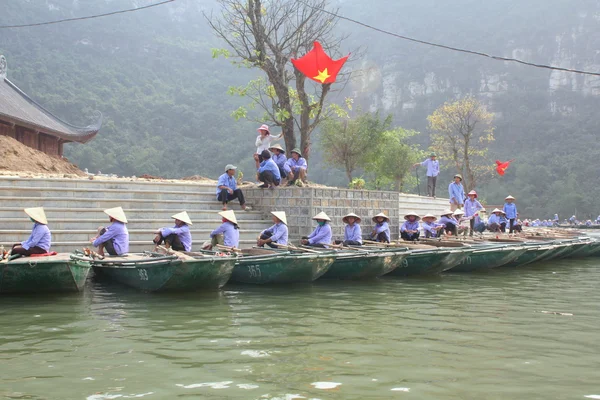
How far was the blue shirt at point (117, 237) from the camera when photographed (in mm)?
8227

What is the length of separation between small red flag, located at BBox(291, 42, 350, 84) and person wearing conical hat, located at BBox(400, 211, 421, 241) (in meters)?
3.20

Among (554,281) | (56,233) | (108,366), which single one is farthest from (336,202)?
(108,366)

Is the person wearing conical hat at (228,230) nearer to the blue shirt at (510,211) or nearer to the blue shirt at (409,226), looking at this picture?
the blue shirt at (409,226)

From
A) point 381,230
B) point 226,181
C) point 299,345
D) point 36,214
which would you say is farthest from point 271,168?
point 299,345

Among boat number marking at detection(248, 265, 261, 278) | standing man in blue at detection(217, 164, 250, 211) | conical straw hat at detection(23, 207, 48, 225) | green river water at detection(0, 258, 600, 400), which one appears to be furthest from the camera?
standing man in blue at detection(217, 164, 250, 211)

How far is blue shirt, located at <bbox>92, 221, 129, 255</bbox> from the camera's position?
8.23 meters

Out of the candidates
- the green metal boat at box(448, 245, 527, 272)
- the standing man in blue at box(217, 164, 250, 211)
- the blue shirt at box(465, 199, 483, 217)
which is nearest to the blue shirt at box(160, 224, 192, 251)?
the standing man in blue at box(217, 164, 250, 211)

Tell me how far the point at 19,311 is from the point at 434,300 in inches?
190

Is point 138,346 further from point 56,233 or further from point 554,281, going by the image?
point 554,281

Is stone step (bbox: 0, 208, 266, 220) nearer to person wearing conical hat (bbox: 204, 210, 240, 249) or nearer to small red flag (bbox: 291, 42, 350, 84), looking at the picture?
person wearing conical hat (bbox: 204, 210, 240, 249)

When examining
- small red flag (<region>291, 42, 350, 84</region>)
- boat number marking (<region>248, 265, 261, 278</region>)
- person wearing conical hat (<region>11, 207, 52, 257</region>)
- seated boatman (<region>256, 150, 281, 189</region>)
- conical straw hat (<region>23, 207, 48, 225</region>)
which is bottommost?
boat number marking (<region>248, 265, 261, 278</region>)

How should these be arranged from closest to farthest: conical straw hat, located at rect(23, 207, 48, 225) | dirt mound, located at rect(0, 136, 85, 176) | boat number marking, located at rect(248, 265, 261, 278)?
conical straw hat, located at rect(23, 207, 48, 225)
boat number marking, located at rect(248, 265, 261, 278)
dirt mound, located at rect(0, 136, 85, 176)

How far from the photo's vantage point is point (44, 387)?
396 cm

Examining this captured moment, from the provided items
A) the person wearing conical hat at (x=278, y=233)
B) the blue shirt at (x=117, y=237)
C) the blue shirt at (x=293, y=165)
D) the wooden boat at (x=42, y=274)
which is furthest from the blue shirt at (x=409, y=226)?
the wooden boat at (x=42, y=274)
